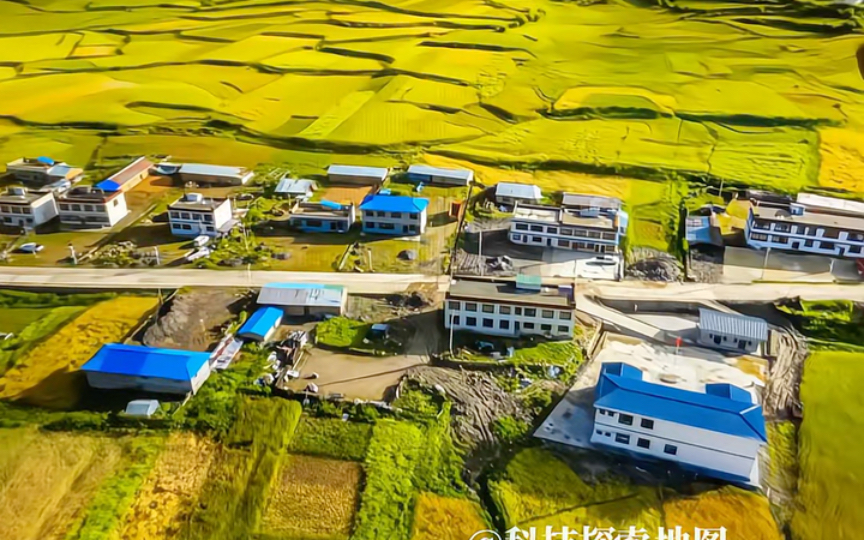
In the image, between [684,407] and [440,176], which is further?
[440,176]

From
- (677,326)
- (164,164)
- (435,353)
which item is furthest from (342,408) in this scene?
(164,164)

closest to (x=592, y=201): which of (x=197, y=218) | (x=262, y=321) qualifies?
(x=262, y=321)

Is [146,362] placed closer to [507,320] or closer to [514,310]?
[507,320]

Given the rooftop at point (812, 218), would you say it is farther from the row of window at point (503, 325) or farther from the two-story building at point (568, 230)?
the row of window at point (503, 325)

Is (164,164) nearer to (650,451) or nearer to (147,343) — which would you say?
(147,343)

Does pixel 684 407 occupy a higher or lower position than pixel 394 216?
lower

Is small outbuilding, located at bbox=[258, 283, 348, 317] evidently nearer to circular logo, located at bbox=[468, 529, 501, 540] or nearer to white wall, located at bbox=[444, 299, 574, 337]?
white wall, located at bbox=[444, 299, 574, 337]
